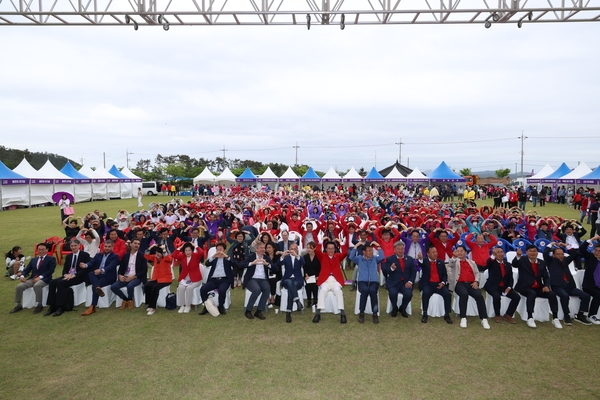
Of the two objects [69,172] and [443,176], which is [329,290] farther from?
[69,172]

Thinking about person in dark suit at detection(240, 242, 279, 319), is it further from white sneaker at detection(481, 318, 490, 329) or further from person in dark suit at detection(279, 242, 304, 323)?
white sneaker at detection(481, 318, 490, 329)

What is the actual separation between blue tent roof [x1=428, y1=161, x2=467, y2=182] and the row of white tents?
3026 cm

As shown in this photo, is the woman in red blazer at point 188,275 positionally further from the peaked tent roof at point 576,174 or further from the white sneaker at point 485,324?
the peaked tent roof at point 576,174

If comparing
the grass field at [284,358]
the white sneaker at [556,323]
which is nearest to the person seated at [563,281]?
the white sneaker at [556,323]

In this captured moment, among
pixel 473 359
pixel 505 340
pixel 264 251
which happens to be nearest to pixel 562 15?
pixel 505 340

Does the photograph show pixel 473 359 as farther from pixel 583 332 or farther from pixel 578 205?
pixel 578 205

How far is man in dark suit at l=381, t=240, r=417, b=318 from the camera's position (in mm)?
6168

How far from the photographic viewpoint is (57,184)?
29031 mm

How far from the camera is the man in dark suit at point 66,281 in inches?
246

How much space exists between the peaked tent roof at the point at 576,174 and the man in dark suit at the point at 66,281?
3205cm

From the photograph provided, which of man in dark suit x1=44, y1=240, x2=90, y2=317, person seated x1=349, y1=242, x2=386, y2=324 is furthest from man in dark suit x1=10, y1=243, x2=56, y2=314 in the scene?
person seated x1=349, y1=242, x2=386, y2=324

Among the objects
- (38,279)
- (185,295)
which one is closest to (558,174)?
(185,295)

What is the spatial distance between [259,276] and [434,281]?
2919 millimetres

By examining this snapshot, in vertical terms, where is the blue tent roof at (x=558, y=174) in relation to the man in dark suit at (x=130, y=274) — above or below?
above
